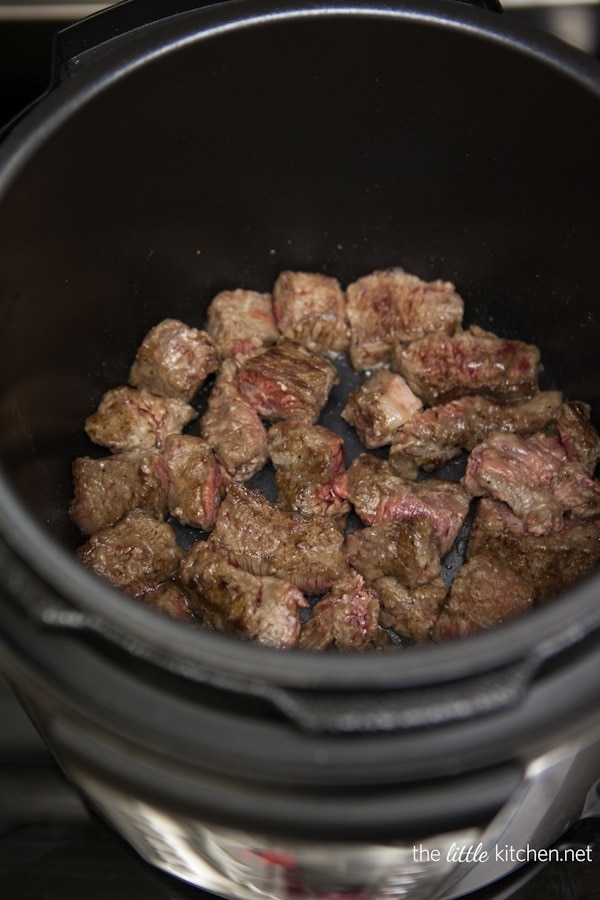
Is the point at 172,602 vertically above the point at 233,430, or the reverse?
the point at 233,430

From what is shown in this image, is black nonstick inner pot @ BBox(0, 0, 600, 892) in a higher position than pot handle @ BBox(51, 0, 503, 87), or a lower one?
lower

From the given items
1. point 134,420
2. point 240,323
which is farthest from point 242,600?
point 240,323

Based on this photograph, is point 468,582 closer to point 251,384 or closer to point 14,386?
point 251,384

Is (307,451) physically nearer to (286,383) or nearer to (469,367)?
A: (286,383)

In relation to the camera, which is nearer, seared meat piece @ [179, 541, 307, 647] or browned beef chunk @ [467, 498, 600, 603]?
seared meat piece @ [179, 541, 307, 647]

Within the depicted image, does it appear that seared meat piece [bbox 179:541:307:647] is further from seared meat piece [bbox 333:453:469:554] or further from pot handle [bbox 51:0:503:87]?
pot handle [bbox 51:0:503:87]

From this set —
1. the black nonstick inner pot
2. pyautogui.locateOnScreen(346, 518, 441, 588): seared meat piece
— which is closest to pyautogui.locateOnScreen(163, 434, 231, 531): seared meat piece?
the black nonstick inner pot

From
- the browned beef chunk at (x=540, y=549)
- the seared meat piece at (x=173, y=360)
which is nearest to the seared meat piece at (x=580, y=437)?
the browned beef chunk at (x=540, y=549)

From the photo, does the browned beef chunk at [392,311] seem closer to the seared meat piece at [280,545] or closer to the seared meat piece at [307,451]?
the seared meat piece at [307,451]
